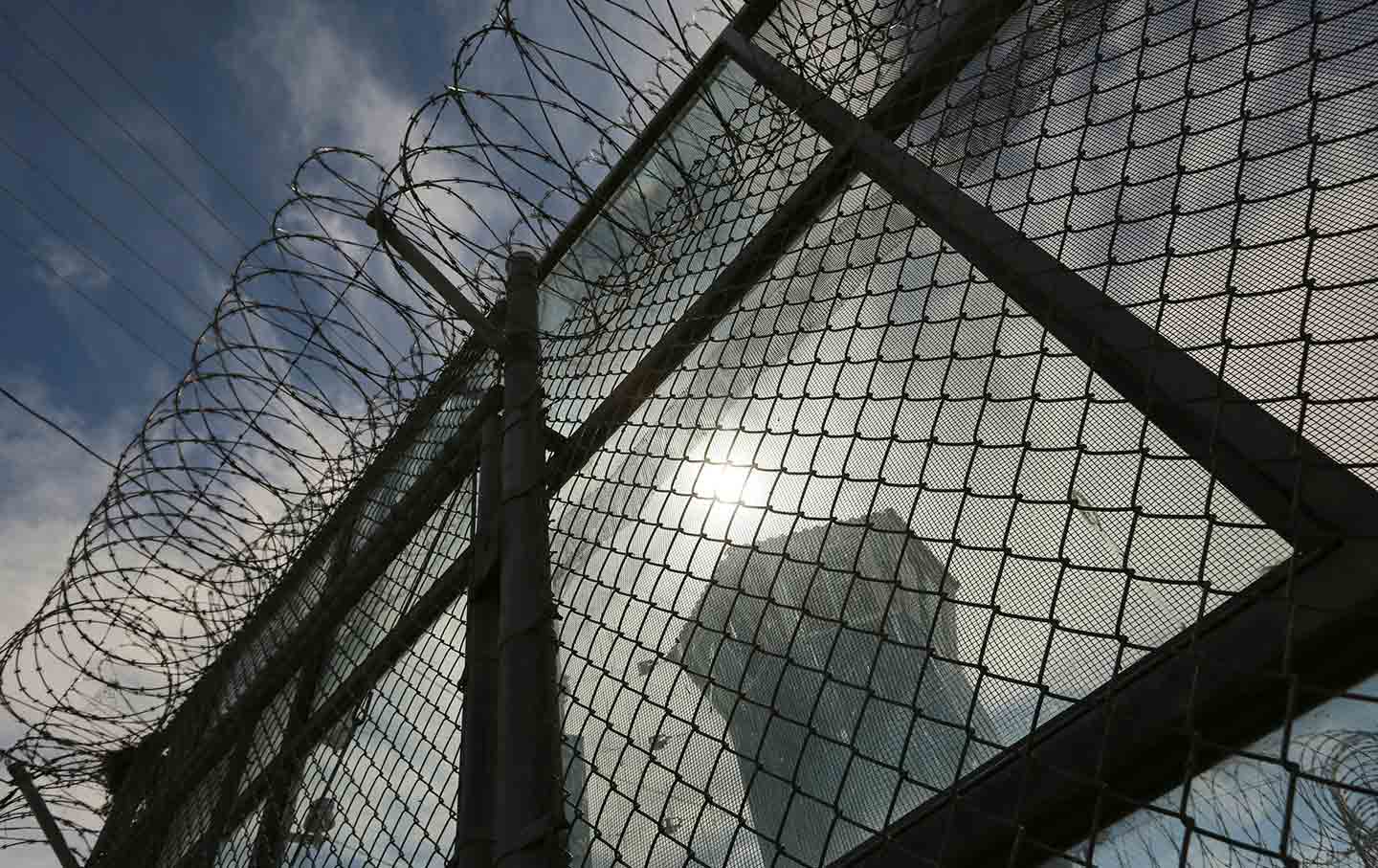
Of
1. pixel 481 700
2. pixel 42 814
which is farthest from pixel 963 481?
pixel 42 814

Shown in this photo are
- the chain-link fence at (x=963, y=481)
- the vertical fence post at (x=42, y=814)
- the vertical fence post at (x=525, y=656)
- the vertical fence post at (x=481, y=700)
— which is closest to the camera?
the chain-link fence at (x=963, y=481)

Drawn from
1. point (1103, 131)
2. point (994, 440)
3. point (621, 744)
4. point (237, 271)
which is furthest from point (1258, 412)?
point (237, 271)

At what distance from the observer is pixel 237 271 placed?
3.00m

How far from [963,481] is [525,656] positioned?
0.93 meters

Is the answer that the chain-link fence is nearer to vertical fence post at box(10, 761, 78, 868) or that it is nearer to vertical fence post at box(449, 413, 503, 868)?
vertical fence post at box(449, 413, 503, 868)

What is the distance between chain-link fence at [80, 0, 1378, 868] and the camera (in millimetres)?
1047

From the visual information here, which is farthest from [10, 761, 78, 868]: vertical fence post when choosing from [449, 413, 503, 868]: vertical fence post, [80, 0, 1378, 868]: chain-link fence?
Result: [449, 413, 503, 868]: vertical fence post

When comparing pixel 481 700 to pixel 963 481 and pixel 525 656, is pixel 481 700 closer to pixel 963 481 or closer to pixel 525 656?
pixel 525 656

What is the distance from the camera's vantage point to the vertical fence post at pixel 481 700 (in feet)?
5.75

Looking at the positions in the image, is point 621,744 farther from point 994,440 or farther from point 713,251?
point 713,251

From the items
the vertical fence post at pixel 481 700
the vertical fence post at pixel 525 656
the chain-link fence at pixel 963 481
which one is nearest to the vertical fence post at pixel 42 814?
the chain-link fence at pixel 963 481

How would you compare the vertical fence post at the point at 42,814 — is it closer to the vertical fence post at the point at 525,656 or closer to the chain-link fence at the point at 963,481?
the chain-link fence at the point at 963,481

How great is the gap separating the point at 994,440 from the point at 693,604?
2.36ft

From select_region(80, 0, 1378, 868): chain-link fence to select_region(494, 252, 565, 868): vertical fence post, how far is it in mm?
29
